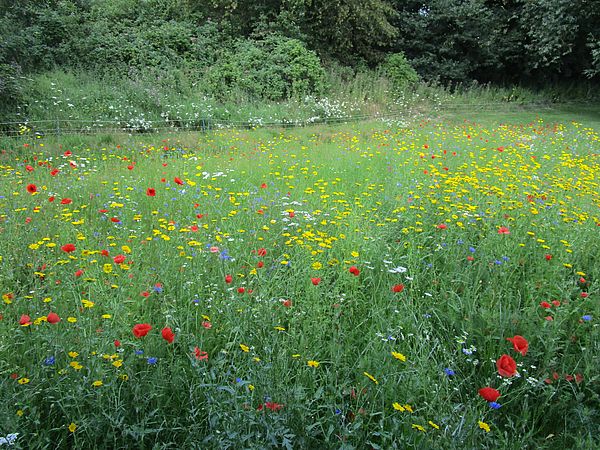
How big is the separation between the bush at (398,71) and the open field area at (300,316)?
1222 centimetres

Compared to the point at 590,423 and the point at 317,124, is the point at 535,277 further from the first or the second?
the point at 317,124

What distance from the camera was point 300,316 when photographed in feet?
8.57

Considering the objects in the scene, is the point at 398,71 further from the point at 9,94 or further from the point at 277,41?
the point at 9,94

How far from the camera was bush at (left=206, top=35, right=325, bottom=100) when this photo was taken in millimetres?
12789

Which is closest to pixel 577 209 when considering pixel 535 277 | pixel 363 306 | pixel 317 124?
pixel 535 277

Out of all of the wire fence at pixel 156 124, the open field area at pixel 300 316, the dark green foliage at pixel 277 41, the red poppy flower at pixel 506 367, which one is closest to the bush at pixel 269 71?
the dark green foliage at pixel 277 41

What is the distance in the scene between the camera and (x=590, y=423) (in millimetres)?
2201

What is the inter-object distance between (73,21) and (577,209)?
13390 millimetres

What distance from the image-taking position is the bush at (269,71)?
12789 mm

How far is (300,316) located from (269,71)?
38.8 feet

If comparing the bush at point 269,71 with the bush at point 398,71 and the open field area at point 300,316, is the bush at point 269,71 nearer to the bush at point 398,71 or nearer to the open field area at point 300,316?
the bush at point 398,71

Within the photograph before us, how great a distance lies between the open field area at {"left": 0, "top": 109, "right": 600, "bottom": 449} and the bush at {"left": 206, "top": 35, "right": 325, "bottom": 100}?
7799 millimetres

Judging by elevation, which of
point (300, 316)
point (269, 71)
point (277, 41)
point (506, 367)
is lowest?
point (300, 316)

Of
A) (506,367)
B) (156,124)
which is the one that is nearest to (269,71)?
(156,124)
